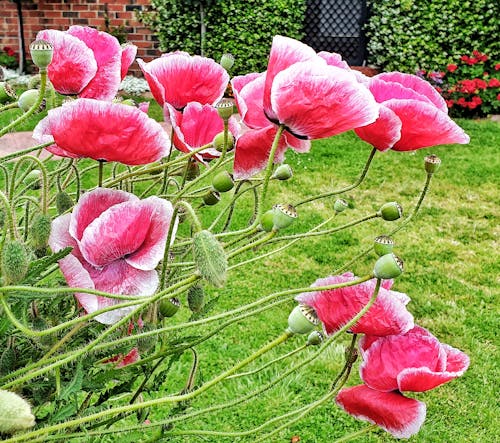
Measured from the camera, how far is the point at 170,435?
2.88 ft

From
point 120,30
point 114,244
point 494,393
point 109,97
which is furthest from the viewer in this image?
point 120,30

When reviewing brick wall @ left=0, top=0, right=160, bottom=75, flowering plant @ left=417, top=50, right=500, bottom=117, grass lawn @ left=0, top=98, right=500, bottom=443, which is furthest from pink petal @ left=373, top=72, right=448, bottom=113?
brick wall @ left=0, top=0, right=160, bottom=75

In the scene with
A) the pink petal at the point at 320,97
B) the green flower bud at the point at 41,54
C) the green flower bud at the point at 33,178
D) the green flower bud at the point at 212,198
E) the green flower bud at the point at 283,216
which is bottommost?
the green flower bud at the point at 33,178

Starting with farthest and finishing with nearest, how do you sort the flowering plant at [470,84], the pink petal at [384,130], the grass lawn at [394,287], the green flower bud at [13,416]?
the flowering plant at [470,84]
the grass lawn at [394,287]
the pink petal at [384,130]
the green flower bud at [13,416]

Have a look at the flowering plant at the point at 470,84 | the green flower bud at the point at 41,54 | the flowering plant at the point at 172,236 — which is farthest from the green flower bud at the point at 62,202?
the flowering plant at the point at 470,84

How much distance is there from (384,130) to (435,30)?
23.8ft

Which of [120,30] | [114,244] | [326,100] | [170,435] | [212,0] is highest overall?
[326,100]

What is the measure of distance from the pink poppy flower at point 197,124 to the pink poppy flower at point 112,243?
15cm

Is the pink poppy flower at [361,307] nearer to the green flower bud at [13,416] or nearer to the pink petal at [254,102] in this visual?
the pink petal at [254,102]

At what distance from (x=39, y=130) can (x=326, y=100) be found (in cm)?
27

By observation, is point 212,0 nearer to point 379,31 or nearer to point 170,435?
point 379,31

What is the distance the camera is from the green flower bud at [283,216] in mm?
663

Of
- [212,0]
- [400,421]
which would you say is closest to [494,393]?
[400,421]

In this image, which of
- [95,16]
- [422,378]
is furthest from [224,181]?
[95,16]
